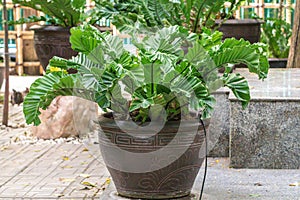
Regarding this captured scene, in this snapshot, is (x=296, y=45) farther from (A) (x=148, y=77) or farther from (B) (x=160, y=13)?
(A) (x=148, y=77)

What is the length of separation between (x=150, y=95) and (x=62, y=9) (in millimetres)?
3179

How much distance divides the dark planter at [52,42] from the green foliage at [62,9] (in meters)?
0.12

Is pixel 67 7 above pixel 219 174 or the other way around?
above

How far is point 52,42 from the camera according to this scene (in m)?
6.80

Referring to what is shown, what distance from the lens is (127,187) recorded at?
3824mm

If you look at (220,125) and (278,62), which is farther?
(278,62)

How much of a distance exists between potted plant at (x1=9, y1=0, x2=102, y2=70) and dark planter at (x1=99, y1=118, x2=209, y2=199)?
2941 millimetres

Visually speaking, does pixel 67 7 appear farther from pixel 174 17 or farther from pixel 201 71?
pixel 201 71

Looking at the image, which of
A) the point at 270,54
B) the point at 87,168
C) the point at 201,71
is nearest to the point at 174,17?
the point at 87,168

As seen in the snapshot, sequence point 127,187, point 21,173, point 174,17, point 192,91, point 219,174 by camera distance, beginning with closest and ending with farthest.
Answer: point 192,91 → point 127,187 → point 219,174 → point 21,173 → point 174,17

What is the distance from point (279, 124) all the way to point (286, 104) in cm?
14

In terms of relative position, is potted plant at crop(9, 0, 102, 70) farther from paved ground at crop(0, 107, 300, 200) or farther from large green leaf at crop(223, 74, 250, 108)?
large green leaf at crop(223, 74, 250, 108)

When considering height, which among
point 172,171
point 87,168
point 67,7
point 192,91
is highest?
point 67,7

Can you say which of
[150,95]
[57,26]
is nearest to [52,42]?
[57,26]
